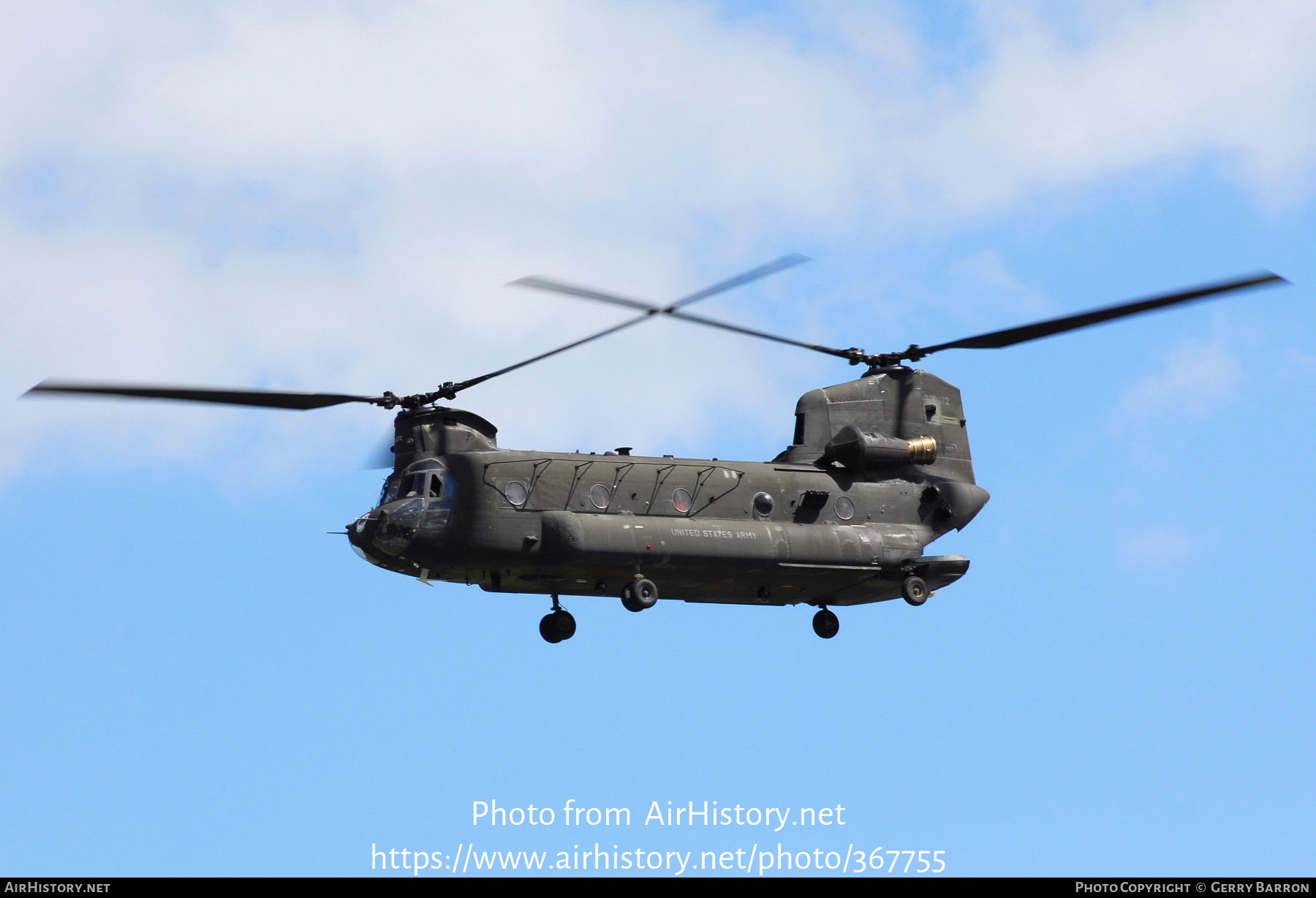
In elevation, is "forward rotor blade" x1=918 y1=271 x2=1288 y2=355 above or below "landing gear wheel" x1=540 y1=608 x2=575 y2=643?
above

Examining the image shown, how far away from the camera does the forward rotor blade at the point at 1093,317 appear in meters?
42.2

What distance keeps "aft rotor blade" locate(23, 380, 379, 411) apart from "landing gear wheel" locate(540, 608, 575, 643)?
616cm

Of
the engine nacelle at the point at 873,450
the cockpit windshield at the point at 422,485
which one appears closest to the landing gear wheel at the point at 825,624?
the engine nacelle at the point at 873,450

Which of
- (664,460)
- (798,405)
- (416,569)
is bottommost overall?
(416,569)

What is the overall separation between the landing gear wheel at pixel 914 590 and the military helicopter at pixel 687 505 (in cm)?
4

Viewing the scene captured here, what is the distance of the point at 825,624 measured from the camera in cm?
4772

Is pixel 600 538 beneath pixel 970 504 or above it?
beneath

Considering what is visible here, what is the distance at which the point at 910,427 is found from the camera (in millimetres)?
49875

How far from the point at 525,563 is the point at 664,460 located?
435cm

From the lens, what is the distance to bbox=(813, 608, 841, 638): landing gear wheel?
47.7 m

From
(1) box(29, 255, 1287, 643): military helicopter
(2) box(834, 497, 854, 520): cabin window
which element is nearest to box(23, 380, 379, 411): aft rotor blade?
(1) box(29, 255, 1287, 643): military helicopter

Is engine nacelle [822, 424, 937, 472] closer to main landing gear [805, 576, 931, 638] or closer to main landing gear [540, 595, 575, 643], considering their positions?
main landing gear [805, 576, 931, 638]
